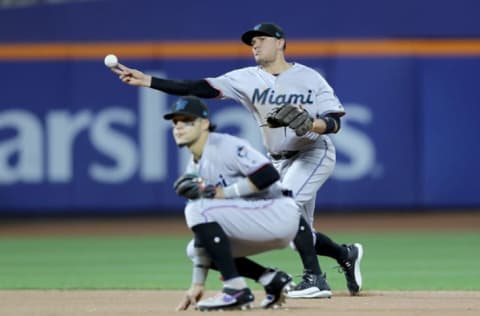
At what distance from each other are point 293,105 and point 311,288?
1.09 metres

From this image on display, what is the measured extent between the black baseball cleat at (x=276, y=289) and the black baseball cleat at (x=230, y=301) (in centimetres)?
18

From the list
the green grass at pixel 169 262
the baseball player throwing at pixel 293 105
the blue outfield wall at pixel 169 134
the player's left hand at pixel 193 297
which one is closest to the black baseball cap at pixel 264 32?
the baseball player throwing at pixel 293 105

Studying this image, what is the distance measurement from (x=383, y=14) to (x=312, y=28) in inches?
37.2

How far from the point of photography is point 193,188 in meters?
6.37

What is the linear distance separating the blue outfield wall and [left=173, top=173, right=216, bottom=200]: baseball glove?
29.5 feet

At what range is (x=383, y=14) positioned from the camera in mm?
16297

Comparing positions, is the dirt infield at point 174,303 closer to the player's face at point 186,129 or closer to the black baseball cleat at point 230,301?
the black baseball cleat at point 230,301

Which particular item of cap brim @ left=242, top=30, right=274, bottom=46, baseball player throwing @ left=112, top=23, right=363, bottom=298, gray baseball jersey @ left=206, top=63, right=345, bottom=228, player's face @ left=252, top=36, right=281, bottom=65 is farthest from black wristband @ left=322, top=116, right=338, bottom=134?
cap brim @ left=242, top=30, right=274, bottom=46

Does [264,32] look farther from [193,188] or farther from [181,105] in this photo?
[193,188]

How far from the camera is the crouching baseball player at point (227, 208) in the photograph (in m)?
6.38

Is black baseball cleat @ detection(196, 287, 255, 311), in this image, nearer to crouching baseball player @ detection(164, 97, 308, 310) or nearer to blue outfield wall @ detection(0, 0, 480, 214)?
crouching baseball player @ detection(164, 97, 308, 310)

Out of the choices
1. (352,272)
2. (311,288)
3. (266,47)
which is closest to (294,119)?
(266,47)

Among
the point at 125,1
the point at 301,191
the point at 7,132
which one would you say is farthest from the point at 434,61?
the point at 301,191

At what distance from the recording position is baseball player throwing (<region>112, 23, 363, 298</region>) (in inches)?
294
